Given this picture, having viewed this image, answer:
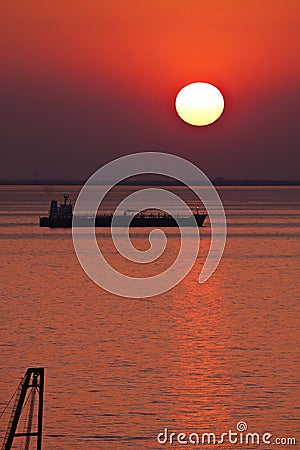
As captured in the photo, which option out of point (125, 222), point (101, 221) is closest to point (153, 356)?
point (125, 222)

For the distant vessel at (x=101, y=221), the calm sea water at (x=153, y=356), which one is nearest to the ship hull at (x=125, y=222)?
the distant vessel at (x=101, y=221)

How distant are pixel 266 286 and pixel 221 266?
2107 centimetres

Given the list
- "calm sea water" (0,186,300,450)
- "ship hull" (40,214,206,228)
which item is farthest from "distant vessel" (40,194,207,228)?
"calm sea water" (0,186,300,450)

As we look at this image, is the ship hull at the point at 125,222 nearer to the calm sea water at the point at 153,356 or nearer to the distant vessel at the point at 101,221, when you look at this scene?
the distant vessel at the point at 101,221

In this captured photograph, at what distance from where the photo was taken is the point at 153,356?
176ft

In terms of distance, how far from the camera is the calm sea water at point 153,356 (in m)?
42.1

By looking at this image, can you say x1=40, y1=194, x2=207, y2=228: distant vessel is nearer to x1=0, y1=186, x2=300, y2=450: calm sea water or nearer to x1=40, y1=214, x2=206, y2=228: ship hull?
x1=40, y1=214, x2=206, y2=228: ship hull

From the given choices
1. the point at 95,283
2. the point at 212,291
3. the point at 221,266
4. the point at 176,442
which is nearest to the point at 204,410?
the point at 176,442

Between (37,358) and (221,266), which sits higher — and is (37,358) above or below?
below

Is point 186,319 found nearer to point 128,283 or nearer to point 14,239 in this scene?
point 128,283

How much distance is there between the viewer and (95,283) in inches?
3533

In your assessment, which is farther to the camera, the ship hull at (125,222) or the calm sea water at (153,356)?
the ship hull at (125,222)

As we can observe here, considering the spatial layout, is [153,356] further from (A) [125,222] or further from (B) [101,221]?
(B) [101,221]

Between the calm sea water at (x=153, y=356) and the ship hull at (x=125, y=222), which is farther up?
the ship hull at (x=125, y=222)
